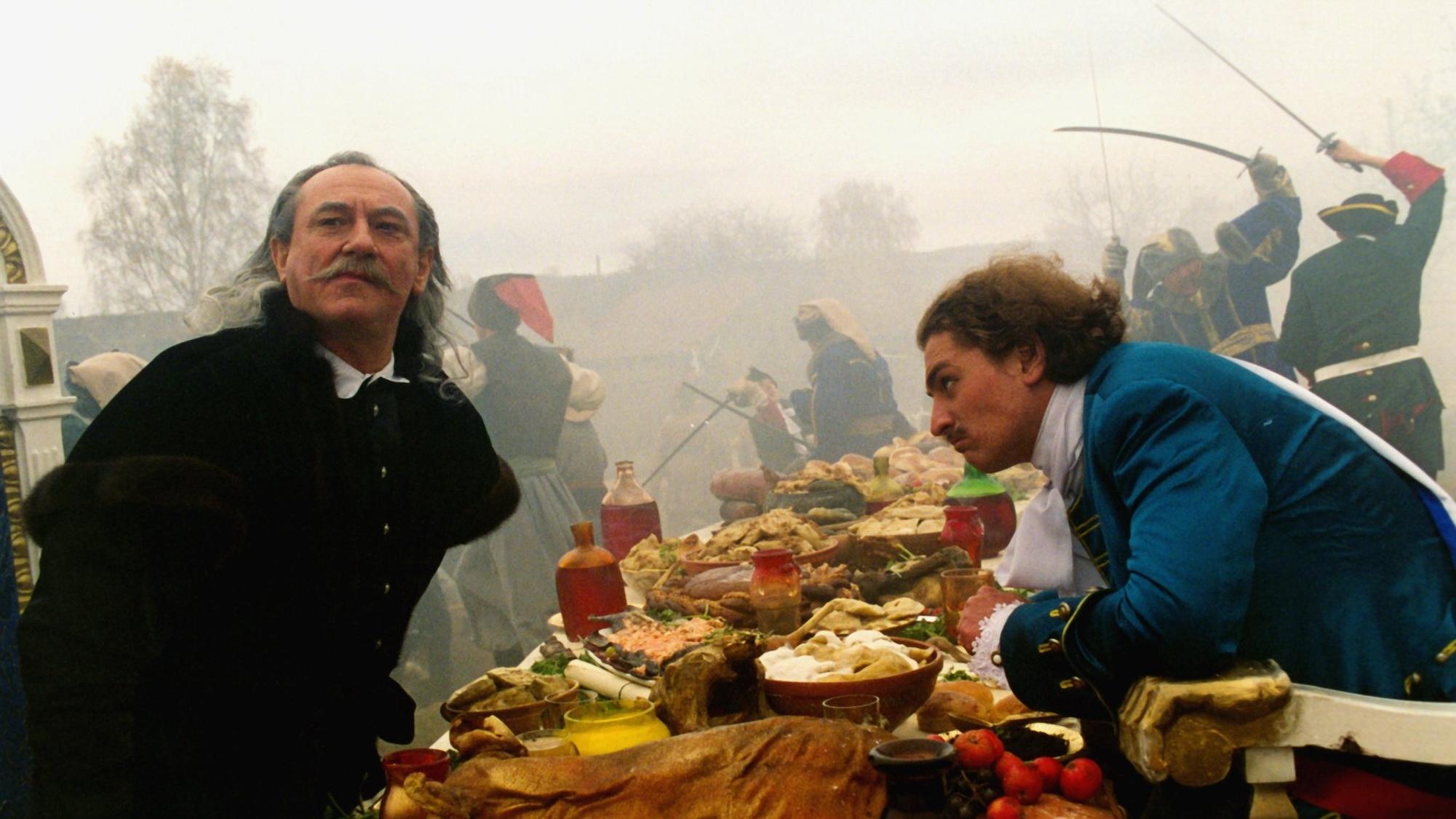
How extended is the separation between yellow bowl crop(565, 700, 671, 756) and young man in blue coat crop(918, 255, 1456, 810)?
89 cm

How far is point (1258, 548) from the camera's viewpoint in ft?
6.12

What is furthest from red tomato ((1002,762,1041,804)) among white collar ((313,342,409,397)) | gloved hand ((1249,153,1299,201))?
gloved hand ((1249,153,1299,201))

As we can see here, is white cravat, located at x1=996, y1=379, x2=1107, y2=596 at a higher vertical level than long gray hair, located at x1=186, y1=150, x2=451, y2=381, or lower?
lower

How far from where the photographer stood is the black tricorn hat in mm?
10148

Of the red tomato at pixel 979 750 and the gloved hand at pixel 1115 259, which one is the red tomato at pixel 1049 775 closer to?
the red tomato at pixel 979 750

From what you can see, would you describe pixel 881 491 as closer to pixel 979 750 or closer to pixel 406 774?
pixel 979 750

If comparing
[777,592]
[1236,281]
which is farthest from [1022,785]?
[1236,281]

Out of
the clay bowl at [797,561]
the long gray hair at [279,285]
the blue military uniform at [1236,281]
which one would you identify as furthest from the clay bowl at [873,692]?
the blue military uniform at [1236,281]

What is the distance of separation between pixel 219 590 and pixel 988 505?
12.2ft

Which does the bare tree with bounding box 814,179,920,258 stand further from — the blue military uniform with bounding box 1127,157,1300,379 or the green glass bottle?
the green glass bottle

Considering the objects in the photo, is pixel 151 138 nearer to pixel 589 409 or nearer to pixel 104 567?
pixel 589 409

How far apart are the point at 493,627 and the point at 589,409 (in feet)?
8.70

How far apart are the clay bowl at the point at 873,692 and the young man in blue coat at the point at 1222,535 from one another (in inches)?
18.1

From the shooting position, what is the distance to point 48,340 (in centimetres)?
486
